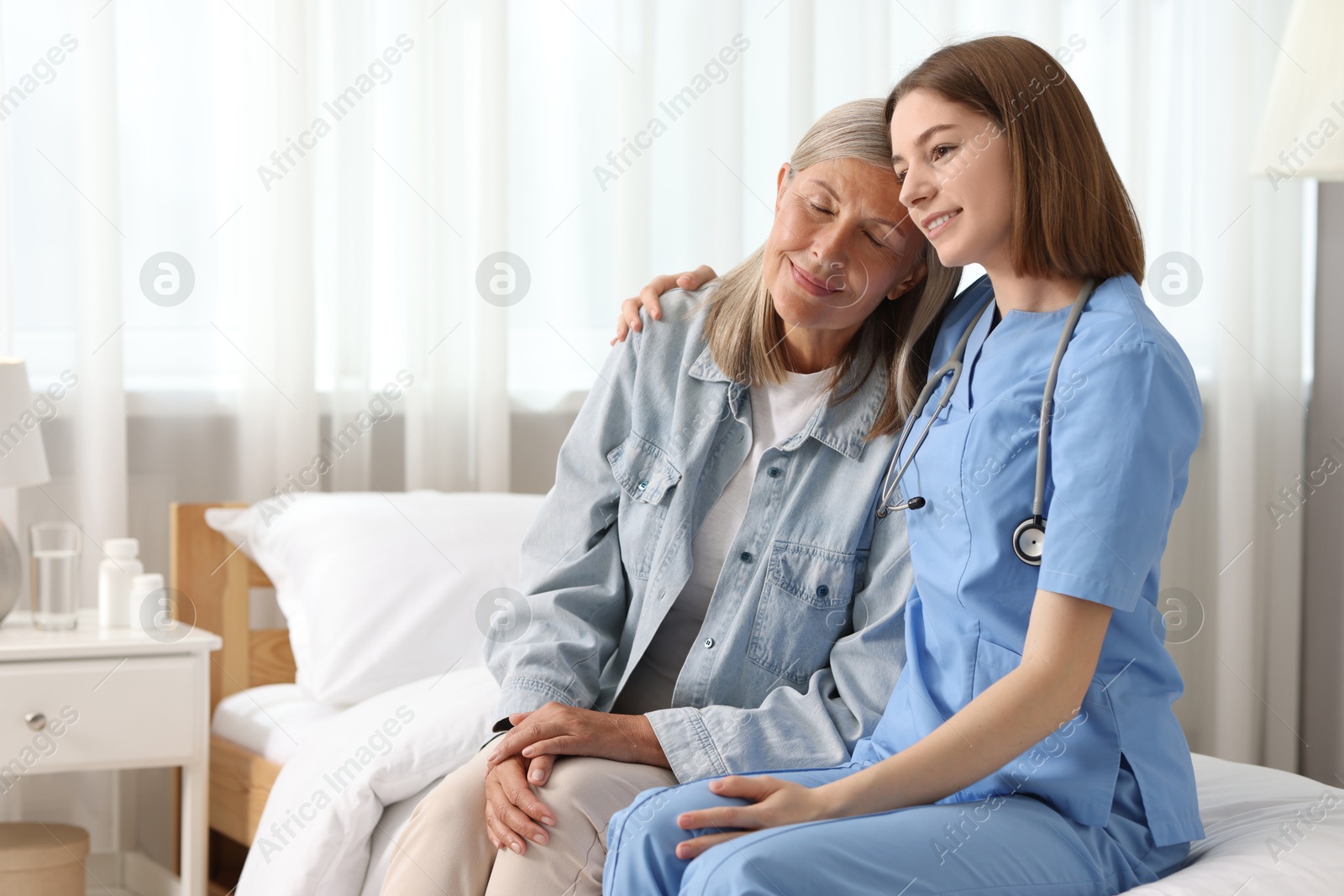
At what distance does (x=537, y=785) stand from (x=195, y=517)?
46.7 inches

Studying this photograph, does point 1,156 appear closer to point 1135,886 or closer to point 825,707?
point 825,707

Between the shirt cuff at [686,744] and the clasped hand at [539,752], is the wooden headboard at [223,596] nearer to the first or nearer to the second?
the clasped hand at [539,752]

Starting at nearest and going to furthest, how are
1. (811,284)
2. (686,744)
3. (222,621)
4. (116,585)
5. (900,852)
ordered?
(900,852)
(686,744)
(811,284)
(116,585)
(222,621)

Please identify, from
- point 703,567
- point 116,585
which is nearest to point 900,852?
point 703,567

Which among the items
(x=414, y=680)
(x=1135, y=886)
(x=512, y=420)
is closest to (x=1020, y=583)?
(x=1135, y=886)

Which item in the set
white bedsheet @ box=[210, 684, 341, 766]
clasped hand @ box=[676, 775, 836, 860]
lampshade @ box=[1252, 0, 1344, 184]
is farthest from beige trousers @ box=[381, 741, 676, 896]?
lampshade @ box=[1252, 0, 1344, 184]

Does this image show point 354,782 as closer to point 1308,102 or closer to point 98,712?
point 98,712

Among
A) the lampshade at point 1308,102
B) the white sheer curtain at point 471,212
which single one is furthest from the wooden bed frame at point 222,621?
the lampshade at point 1308,102

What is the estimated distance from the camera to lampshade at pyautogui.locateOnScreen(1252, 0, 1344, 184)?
1.71 m

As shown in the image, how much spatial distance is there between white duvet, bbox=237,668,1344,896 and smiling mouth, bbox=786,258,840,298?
0.62 m

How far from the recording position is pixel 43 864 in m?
1.80

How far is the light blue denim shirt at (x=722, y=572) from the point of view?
4.04 ft

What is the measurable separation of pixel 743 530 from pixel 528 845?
415 millimetres

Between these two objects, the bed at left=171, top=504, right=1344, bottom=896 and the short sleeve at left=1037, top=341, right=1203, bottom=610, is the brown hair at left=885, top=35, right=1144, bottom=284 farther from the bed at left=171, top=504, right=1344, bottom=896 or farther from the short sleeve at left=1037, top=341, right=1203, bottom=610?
the bed at left=171, top=504, right=1344, bottom=896
